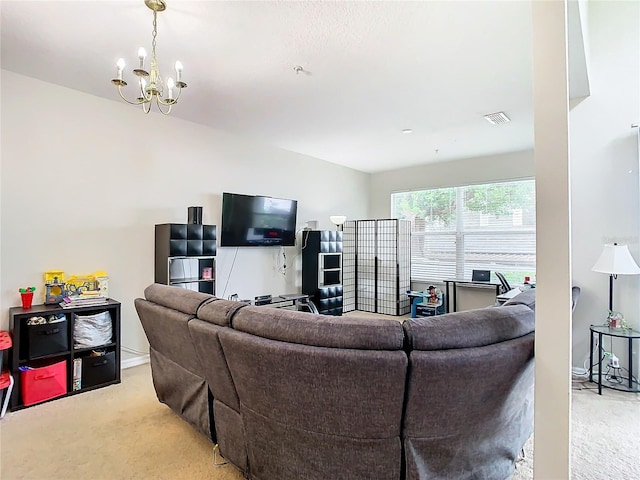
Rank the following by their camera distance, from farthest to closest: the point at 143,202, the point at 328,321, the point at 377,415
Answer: the point at 143,202 < the point at 328,321 < the point at 377,415

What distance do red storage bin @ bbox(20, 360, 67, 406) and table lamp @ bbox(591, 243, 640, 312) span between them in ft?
→ 15.1

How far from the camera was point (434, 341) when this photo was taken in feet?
4.73

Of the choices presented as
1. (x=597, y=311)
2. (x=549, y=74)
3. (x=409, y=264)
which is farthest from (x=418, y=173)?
(x=549, y=74)

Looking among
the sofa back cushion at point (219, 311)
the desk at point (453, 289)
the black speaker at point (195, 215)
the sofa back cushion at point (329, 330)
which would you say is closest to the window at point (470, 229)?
the desk at point (453, 289)

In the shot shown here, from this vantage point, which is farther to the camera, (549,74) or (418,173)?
(418,173)

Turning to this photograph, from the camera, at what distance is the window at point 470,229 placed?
17.4ft

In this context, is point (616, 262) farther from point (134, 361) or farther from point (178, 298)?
point (134, 361)

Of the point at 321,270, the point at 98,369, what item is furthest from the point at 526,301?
the point at 321,270

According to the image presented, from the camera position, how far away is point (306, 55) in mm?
2592

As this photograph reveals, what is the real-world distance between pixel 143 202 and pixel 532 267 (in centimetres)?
544

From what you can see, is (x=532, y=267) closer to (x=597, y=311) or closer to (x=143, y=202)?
(x=597, y=311)

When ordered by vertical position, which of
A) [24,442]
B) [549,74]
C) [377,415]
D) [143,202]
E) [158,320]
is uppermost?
[549,74]

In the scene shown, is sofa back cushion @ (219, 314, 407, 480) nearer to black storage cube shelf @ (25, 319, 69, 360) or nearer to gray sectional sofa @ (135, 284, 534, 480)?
gray sectional sofa @ (135, 284, 534, 480)

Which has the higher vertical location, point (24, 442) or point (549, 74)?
point (549, 74)
